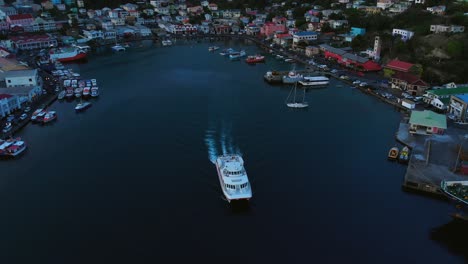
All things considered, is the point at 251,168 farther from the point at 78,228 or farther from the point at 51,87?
the point at 51,87

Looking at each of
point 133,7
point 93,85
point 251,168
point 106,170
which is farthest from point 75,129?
point 133,7

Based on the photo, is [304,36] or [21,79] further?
[304,36]

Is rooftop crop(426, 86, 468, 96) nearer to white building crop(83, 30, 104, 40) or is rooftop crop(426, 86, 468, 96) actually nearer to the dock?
the dock

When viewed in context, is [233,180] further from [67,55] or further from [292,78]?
[67,55]

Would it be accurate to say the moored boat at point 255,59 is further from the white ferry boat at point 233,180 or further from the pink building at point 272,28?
the white ferry boat at point 233,180

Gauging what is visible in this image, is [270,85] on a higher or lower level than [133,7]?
lower

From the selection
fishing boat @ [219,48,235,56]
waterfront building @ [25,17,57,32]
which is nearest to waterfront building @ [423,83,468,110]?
fishing boat @ [219,48,235,56]

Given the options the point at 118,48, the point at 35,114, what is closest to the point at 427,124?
the point at 35,114
